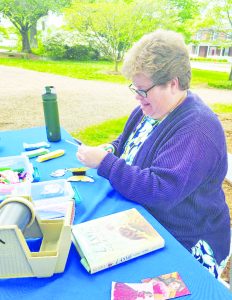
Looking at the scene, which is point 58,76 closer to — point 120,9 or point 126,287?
point 120,9

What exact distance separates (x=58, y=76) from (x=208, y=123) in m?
7.63

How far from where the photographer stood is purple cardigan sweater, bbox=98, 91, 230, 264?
35.7 inches

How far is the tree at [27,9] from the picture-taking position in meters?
9.17

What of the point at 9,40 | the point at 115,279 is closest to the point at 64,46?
the point at 9,40

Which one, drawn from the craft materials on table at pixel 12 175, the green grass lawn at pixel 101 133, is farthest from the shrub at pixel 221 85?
the craft materials on table at pixel 12 175

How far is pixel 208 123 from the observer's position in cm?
96

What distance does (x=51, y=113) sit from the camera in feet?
4.97

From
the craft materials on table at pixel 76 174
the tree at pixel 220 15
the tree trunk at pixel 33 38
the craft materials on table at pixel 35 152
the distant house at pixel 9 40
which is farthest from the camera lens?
the distant house at pixel 9 40

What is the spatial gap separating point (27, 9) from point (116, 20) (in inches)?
129

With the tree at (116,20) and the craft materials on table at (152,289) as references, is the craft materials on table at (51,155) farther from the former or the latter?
the tree at (116,20)

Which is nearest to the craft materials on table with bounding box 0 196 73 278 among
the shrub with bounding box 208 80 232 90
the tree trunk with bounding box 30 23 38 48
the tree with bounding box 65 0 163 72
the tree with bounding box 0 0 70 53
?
the shrub with bounding box 208 80 232 90

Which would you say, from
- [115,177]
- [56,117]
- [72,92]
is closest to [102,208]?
[115,177]

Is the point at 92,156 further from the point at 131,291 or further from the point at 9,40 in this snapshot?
the point at 9,40

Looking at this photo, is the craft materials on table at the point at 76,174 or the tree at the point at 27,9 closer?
the craft materials on table at the point at 76,174
